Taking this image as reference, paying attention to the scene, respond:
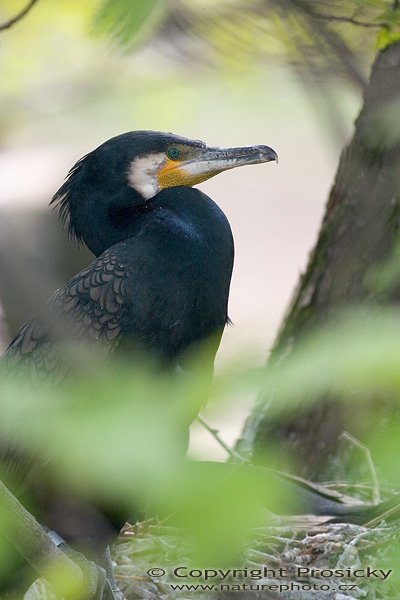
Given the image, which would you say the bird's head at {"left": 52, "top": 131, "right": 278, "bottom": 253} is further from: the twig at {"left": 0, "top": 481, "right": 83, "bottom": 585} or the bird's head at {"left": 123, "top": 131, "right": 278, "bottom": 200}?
the twig at {"left": 0, "top": 481, "right": 83, "bottom": 585}

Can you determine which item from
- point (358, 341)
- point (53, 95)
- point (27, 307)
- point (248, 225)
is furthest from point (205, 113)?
point (248, 225)

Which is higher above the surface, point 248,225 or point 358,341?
point 358,341

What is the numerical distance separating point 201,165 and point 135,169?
0.77ft

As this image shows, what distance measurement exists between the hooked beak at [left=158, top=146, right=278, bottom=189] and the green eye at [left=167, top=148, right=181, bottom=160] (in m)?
0.02

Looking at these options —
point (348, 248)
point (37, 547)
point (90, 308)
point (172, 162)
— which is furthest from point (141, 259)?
point (37, 547)

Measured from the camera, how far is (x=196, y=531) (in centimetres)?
89

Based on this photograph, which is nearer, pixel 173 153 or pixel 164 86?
pixel 173 153

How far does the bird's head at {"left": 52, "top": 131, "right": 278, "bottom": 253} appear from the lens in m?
3.12

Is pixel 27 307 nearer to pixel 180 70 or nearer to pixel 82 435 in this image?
pixel 82 435

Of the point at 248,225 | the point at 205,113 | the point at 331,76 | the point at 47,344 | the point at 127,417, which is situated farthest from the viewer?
the point at 248,225

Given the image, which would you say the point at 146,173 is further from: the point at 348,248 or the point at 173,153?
the point at 348,248

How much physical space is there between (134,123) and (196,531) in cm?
307

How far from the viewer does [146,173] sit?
3.16m

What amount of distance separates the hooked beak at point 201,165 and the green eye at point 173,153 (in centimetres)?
2
